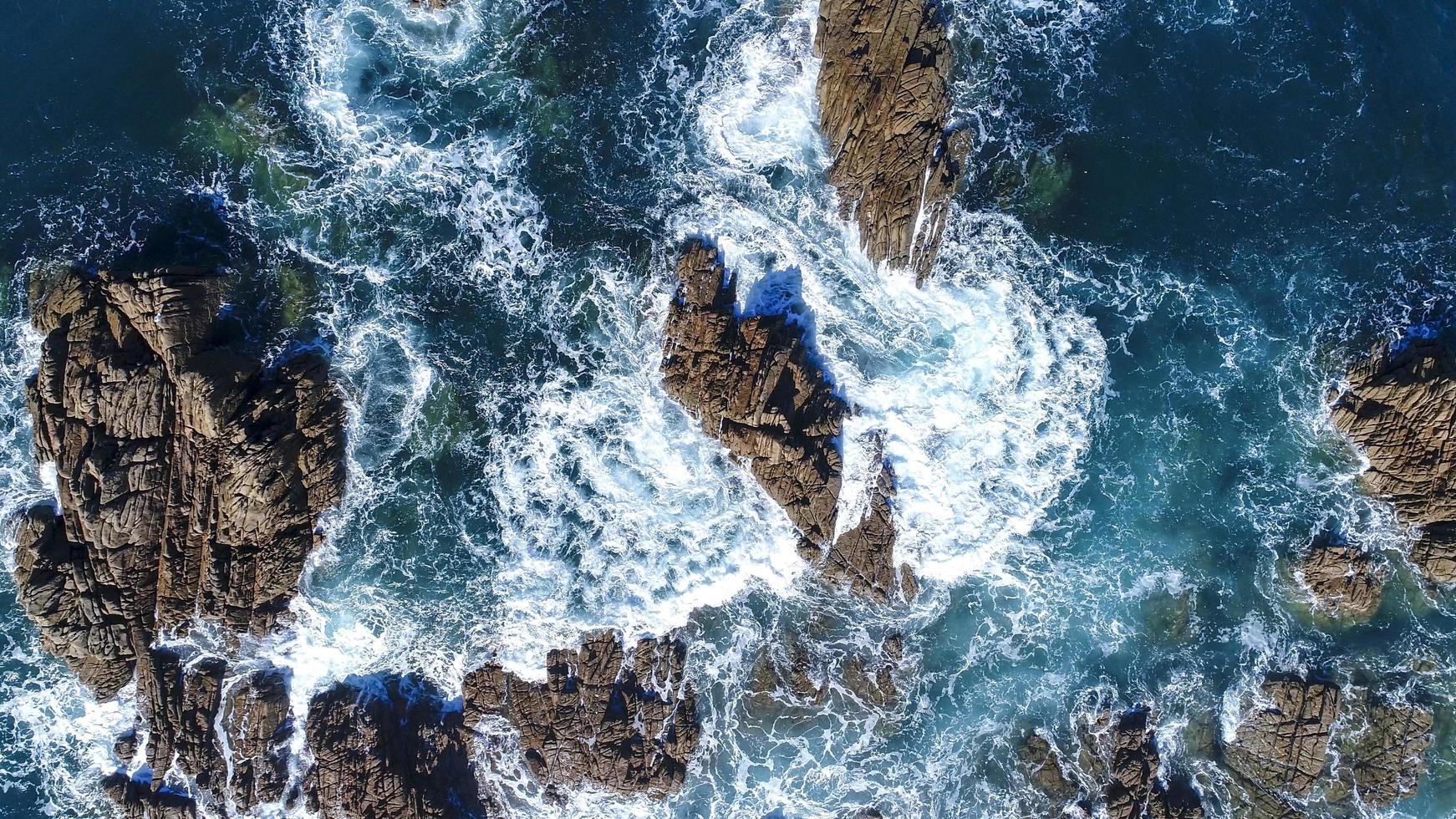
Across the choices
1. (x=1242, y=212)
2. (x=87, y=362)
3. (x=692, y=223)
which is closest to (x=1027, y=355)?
(x=1242, y=212)

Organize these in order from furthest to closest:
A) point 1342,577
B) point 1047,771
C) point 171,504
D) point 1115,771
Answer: point 1047,771, point 1115,771, point 1342,577, point 171,504

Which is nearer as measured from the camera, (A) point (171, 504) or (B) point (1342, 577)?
(A) point (171, 504)

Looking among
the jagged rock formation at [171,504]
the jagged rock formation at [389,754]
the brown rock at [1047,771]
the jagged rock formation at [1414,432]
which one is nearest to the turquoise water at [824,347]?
the brown rock at [1047,771]

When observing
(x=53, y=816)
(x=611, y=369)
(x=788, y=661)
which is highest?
(x=611, y=369)

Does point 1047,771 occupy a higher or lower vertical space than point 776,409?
lower

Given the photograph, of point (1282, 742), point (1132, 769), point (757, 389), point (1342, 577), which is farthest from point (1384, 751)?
point (757, 389)

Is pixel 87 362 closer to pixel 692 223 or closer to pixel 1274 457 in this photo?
pixel 692 223

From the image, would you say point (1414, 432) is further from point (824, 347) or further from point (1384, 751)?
point (824, 347)
